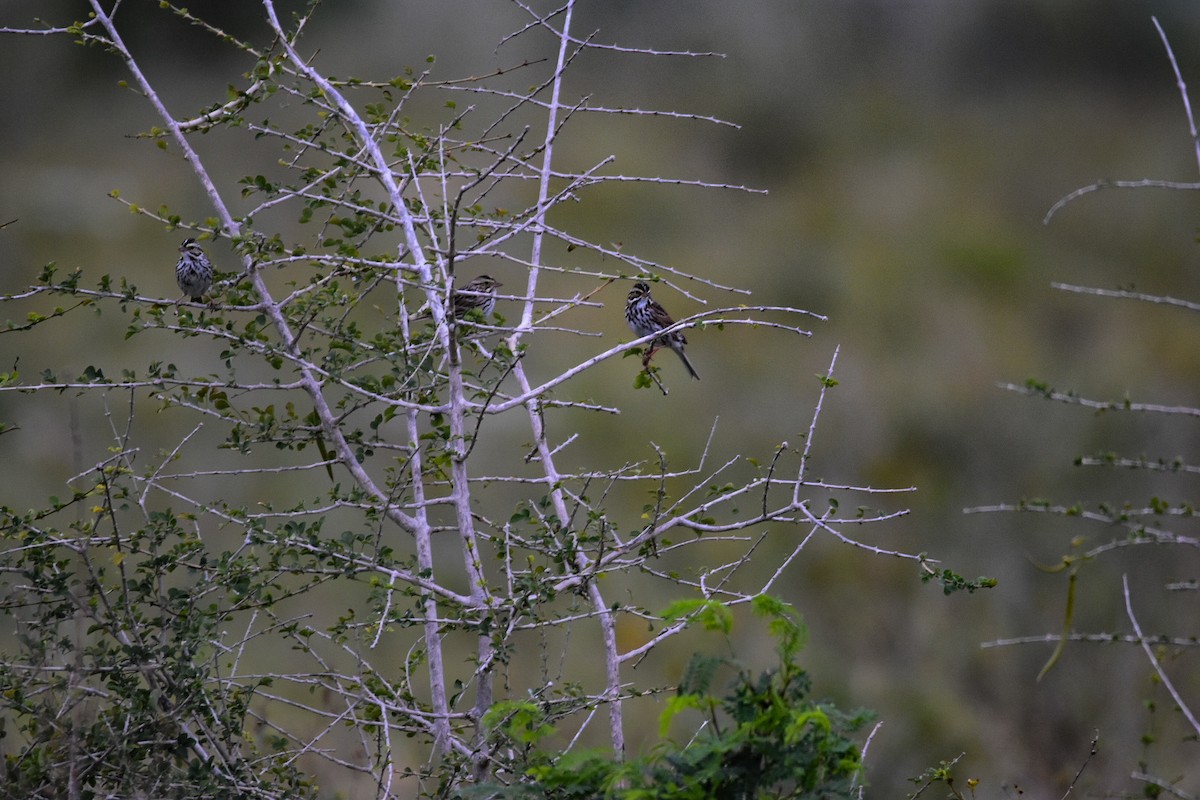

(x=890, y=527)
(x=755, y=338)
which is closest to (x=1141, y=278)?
(x=755, y=338)

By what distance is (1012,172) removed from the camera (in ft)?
98.1

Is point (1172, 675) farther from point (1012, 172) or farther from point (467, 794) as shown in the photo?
point (1012, 172)

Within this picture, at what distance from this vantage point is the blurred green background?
1648 centimetres

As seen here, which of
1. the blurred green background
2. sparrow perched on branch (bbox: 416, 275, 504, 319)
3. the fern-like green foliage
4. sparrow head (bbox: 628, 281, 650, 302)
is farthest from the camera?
the blurred green background

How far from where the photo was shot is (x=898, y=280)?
85.7ft

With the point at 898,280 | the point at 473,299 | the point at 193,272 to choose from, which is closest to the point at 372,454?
the point at 473,299

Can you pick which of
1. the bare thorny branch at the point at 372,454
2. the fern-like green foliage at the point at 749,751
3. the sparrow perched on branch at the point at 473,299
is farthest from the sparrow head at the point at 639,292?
the fern-like green foliage at the point at 749,751

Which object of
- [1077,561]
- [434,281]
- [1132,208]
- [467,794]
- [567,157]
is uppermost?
[434,281]

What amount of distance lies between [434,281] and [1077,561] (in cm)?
250

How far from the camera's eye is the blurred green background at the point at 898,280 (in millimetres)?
16484

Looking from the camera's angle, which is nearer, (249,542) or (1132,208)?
(249,542)

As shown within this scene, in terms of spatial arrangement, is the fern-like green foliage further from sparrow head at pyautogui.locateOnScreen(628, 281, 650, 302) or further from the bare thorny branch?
sparrow head at pyautogui.locateOnScreen(628, 281, 650, 302)

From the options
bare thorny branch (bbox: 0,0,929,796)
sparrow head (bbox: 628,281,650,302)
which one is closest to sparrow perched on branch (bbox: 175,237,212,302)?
bare thorny branch (bbox: 0,0,929,796)

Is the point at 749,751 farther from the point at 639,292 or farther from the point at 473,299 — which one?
the point at 639,292
